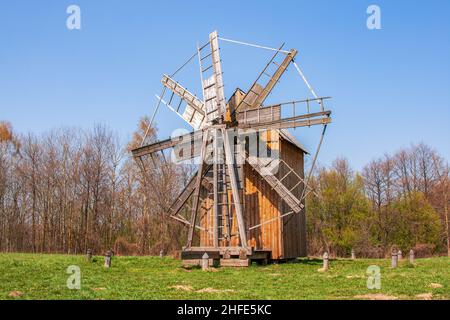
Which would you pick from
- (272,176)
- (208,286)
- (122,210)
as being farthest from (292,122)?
(122,210)

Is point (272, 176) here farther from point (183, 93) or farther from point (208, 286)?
point (208, 286)

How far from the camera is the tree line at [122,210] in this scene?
48.0m

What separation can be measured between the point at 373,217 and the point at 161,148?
32.9 m

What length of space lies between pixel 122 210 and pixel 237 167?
2759cm

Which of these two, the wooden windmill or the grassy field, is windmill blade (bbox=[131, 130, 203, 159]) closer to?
the wooden windmill

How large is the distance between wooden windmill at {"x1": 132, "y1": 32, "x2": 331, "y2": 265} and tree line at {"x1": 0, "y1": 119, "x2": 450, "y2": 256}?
17707mm

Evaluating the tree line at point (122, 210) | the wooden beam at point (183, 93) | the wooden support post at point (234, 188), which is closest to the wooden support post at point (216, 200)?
the wooden support post at point (234, 188)

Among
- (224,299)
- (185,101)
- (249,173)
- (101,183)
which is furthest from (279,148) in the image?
(101,183)

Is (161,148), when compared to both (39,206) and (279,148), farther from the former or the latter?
(39,206)

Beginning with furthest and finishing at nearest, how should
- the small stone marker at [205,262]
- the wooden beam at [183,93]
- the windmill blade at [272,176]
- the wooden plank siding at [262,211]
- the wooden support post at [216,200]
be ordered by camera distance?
1. the wooden beam at [183,93]
2. the wooden plank siding at [262,211]
3. the windmill blade at [272,176]
4. the wooden support post at [216,200]
5. the small stone marker at [205,262]

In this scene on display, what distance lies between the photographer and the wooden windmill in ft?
79.3

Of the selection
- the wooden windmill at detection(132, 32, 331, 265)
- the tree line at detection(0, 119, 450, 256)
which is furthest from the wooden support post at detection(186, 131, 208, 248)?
the tree line at detection(0, 119, 450, 256)

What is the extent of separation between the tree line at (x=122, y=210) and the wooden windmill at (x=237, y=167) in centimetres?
1771

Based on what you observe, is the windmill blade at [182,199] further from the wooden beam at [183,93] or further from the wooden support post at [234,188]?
the wooden beam at [183,93]
